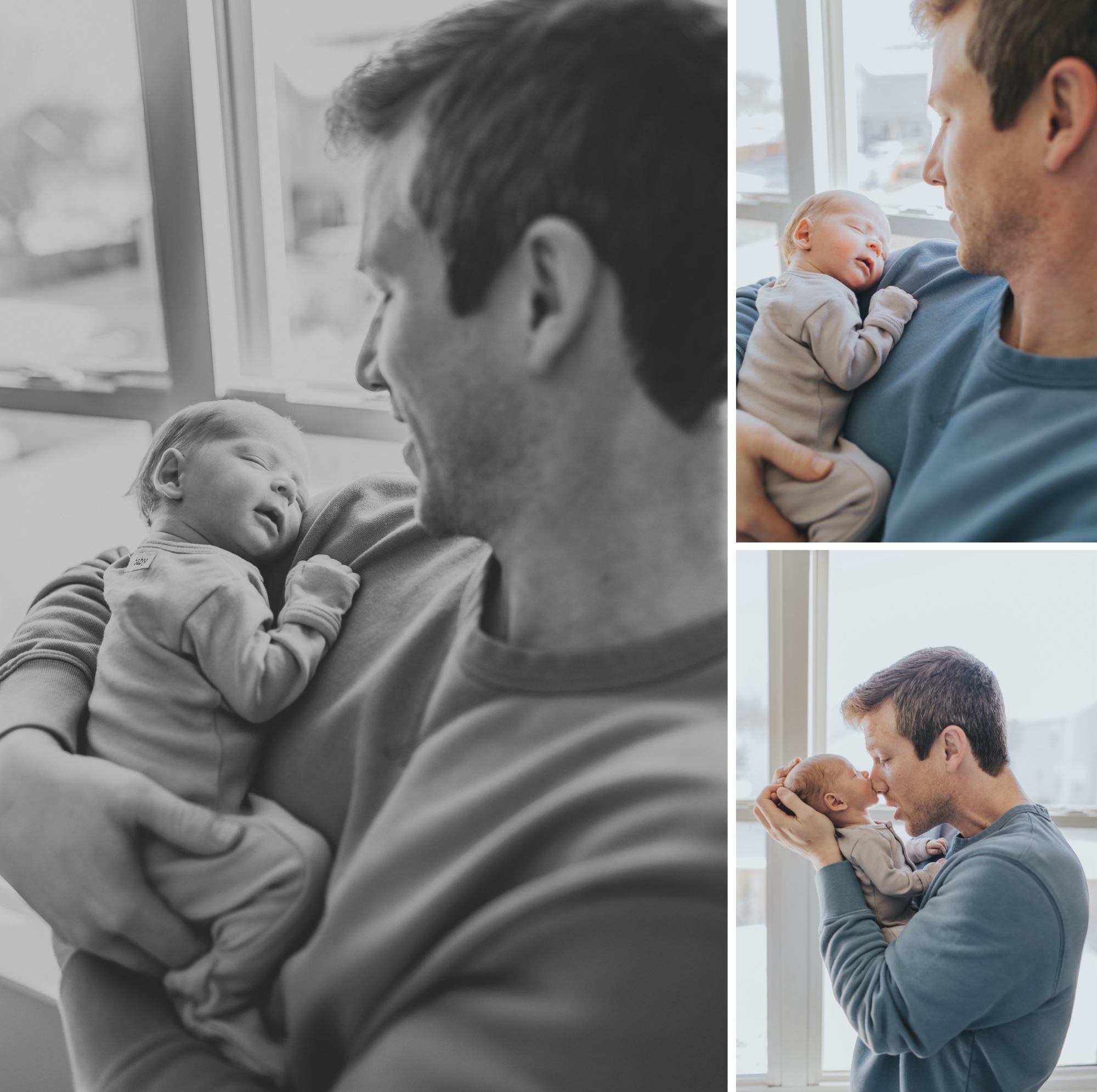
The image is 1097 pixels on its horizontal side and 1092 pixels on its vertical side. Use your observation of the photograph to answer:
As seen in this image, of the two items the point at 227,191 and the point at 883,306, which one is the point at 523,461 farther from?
the point at 227,191

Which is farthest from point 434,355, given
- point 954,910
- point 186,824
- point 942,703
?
point 954,910

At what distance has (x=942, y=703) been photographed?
1171 mm

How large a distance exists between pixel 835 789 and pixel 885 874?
0.39ft

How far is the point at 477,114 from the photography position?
0.91 meters

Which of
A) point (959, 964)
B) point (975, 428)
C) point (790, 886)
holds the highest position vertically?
point (975, 428)

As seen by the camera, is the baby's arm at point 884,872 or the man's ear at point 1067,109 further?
the baby's arm at point 884,872

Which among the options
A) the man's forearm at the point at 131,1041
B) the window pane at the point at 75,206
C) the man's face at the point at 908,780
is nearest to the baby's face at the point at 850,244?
the man's face at the point at 908,780

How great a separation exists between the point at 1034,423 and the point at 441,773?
703 mm

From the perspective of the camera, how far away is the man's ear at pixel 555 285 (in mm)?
897

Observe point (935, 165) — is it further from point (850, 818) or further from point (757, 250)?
point (850, 818)

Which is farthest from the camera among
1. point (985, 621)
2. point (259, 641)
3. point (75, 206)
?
point (985, 621)

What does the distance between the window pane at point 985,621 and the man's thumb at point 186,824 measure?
0.88 m

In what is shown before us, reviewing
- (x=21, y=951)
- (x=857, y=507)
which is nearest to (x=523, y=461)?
(x=857, y=507)

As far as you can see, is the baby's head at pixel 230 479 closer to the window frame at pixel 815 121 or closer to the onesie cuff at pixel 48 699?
the onesie cuff at pixel 48 699
